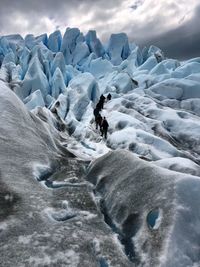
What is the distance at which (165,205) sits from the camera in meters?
7.86

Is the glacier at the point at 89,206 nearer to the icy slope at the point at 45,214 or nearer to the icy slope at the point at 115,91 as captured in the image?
the icy slope at the point at 45,214

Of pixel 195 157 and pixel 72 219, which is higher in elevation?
pixel 72 219

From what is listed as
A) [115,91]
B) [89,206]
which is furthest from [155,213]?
[115,91]

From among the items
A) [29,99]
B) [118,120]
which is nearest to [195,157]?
[118,120]

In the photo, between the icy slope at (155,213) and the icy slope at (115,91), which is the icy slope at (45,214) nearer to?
the icy slope at (155,213)

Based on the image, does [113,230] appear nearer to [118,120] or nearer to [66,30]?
[118,120]

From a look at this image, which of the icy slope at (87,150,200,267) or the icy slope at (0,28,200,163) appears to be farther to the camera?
the icy slope at (0,28,200,163)

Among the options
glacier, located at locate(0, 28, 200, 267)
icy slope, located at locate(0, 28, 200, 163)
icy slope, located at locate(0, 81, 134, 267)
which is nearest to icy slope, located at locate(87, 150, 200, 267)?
glacier, located at locate(0, 28, 200, 267)

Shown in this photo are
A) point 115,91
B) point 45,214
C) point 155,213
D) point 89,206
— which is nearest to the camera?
point 155,213

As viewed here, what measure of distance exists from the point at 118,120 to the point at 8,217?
25.5 m

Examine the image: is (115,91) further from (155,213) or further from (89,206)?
(155,213)

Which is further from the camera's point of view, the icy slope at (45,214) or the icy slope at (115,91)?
the icy slope at (115,91)

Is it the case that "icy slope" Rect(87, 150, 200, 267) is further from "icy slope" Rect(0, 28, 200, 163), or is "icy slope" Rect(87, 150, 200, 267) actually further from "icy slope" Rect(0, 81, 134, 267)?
"icy slope" Rect(0, 28, 200, 163)

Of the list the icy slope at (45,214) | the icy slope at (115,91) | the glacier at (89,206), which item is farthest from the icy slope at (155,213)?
the icy slope at (115,91)
